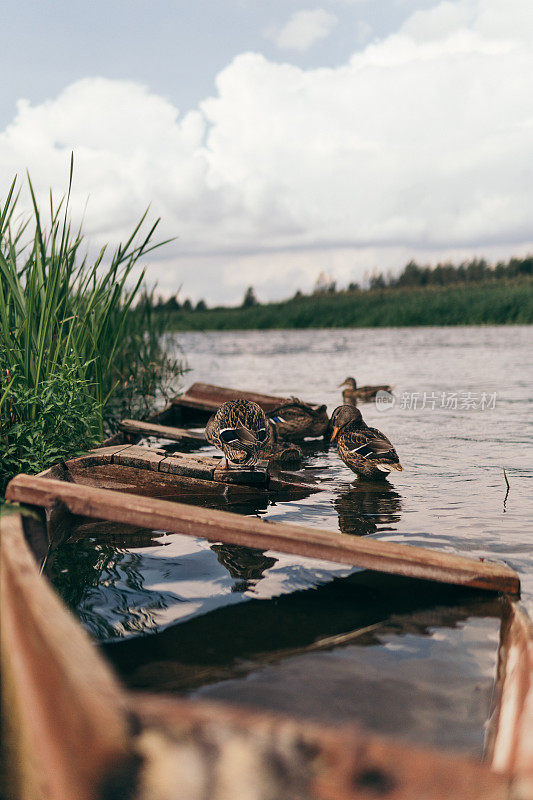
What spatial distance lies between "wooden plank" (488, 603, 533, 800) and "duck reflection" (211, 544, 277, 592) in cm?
137

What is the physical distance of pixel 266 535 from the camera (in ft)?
9.64

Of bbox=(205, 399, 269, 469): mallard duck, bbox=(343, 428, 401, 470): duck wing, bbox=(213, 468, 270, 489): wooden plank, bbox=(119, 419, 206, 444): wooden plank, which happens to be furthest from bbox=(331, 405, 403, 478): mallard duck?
bbox=(119, 419, 206, 444): wooden plank

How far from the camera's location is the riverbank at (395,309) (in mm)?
34375

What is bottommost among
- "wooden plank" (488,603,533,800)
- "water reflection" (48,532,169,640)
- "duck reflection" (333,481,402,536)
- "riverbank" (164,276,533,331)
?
"water reflection" (48,532,169,640)

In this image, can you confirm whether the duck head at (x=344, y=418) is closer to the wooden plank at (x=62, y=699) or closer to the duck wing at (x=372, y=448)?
the duck wing at (x=372, y=448)

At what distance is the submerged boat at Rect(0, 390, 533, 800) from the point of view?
1467 mm

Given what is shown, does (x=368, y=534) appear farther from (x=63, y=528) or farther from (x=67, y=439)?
(x=67, y=439)

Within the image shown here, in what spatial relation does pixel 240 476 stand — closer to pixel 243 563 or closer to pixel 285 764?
pixel 243 563

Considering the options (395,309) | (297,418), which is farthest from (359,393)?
(395,309)

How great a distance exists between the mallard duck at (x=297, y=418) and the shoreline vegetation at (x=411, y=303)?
21.7 metres

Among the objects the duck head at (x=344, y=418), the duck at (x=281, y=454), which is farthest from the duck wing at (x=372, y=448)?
the duck at (x=281, y=454)

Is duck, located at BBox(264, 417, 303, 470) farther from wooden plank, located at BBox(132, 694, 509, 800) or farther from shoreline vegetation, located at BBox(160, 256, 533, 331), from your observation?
shoreline vegetation, located at BBox(160, 256, 533, 331)

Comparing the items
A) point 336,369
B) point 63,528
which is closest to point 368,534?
point 63,528

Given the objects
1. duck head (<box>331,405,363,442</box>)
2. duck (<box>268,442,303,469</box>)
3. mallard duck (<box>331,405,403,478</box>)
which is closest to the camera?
mallard duck (<box>331,405,403,478</box>)
